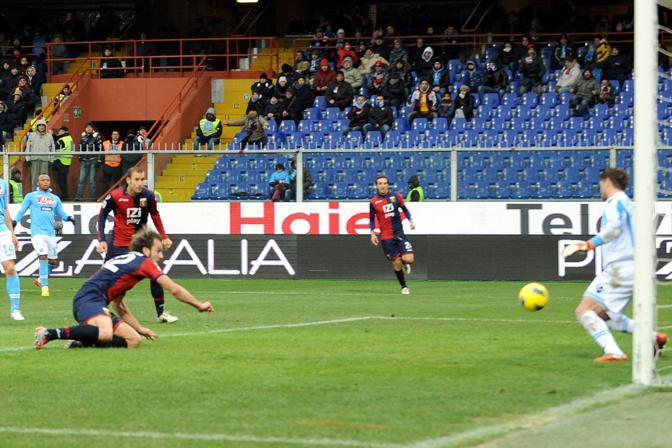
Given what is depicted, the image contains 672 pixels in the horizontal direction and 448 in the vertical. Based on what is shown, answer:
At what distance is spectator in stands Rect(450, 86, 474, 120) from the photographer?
32531 millimetres

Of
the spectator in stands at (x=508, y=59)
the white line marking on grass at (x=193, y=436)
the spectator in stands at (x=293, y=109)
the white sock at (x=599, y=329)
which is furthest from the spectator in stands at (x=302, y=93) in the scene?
the white line marking on grass at (x=193, y=436)

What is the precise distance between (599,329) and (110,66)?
3170 centimetres

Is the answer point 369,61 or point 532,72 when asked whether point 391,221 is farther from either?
point 369,61

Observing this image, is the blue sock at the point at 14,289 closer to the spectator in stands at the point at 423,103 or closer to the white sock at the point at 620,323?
the white sock at the point at 620,323

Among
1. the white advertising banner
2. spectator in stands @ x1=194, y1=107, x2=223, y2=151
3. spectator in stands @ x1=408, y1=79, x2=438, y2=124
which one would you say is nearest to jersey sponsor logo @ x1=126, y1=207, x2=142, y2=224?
the white advertising banner

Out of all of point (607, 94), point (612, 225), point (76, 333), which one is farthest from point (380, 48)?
point (612, 225)

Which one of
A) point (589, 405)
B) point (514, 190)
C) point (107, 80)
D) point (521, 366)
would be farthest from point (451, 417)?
point (107, 80)

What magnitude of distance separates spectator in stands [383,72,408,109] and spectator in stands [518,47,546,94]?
293 centimetres

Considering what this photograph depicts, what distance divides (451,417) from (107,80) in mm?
33065

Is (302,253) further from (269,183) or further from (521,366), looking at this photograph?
(521,366)

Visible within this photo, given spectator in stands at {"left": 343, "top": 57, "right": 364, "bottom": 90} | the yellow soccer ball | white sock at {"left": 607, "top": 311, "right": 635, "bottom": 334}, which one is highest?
spectator in stands at {"left": 343, "top": 57, "right": 364, "bottom": 90}

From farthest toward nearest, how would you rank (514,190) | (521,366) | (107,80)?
(107,80) → (514,190) → (521,366)

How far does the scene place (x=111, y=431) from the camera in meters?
8.20

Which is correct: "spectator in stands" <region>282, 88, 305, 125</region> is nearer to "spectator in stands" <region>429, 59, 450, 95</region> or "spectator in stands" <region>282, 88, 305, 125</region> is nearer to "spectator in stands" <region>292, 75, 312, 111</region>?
"spectator in stands" <region>292, 75, 312, 111</region>
